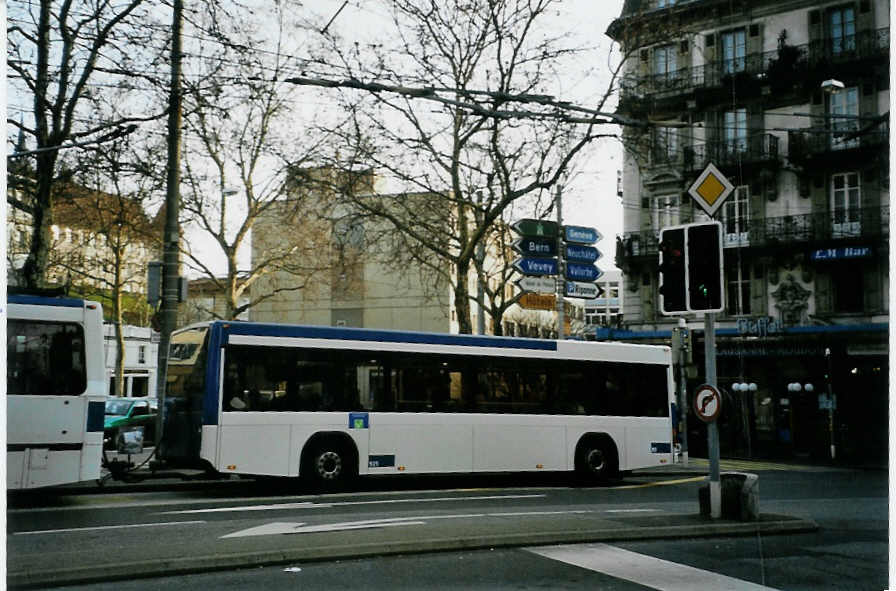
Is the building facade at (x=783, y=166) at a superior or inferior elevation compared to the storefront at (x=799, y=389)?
superior

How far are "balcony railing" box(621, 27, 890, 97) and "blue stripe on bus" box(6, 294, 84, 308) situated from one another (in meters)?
9.44

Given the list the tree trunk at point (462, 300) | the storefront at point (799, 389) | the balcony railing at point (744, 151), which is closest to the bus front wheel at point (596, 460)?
the storefront at point (799, 389)

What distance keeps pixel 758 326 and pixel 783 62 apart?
414cm

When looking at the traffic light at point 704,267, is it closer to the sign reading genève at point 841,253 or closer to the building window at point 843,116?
the sign reading genève at point 841,253

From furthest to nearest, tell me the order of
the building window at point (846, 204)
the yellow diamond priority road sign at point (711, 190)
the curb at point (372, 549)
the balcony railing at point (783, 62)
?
the building window at point (846, 204), the balcony railing at point (783, 62), the yellow diamond priority road sign at point (711, 190), the curb at point (372, 549)

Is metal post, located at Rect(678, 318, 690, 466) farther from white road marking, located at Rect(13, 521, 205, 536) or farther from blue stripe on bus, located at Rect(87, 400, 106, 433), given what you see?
white road marking, located at Rect(13, 521, 205, 536)

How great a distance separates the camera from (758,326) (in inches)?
573

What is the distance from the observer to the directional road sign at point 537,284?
18406 mm

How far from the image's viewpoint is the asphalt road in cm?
696

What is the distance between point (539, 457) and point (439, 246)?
10.1 m

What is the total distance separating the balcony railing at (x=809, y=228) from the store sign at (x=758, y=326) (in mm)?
1177

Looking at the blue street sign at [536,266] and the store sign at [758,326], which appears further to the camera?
the blue street sign at [536,266]

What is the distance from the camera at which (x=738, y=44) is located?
13.4 m

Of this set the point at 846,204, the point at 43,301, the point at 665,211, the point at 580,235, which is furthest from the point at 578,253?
the point at 43,301
